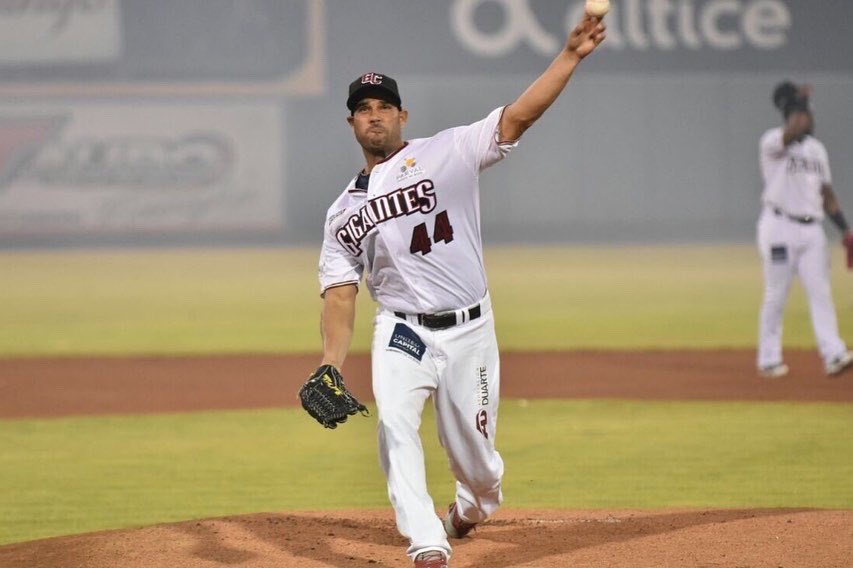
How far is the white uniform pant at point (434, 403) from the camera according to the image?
14.8 ft

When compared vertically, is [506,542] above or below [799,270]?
below

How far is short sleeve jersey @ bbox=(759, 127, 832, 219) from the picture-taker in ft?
33.4

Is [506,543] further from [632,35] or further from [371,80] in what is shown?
[632,35]

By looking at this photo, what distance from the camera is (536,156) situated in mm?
30688

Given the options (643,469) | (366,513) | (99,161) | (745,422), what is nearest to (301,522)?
(366,513)

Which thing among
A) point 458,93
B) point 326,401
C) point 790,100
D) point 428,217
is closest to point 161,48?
point 458,93

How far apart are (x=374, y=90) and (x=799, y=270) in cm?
638

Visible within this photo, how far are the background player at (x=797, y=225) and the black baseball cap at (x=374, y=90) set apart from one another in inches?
235

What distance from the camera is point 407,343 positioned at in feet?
15.5

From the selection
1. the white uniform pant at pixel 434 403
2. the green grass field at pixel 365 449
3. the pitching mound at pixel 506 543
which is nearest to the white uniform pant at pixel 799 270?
the green grass field at pixel 365 449

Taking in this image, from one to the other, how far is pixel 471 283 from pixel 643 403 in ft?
18.7

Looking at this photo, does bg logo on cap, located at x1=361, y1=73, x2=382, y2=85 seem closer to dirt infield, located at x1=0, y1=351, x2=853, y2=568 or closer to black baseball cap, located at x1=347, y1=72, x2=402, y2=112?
black baseball cap, located at x1=347, y1=72, x2=402, y2=112

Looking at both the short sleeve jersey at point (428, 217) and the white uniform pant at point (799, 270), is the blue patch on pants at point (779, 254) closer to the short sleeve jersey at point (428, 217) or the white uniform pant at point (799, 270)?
the white uniform pant at point (799, 270)

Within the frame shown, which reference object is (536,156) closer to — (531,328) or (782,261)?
(531,328)
